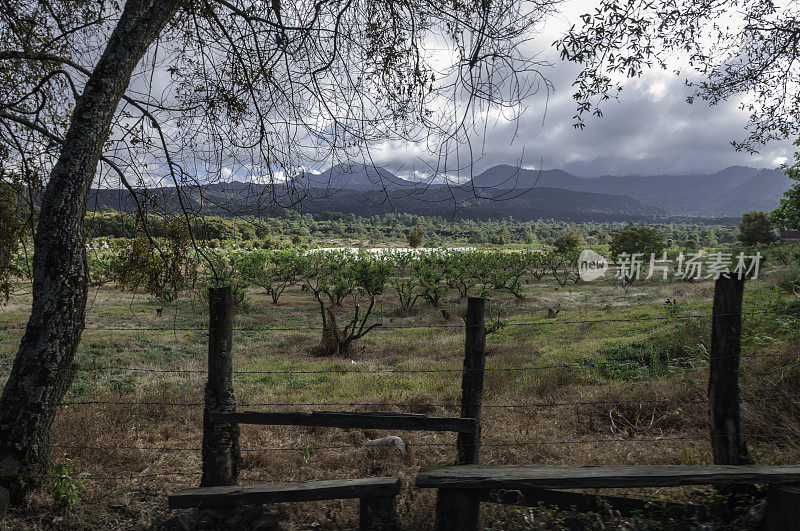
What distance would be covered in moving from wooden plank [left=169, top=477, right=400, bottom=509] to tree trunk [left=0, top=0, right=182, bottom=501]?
63.1 inches

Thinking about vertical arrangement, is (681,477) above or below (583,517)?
above

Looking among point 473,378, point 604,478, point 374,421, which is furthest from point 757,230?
point 374,421

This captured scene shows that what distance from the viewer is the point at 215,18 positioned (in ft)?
13.8

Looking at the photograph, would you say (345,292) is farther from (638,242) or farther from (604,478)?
(638,242)

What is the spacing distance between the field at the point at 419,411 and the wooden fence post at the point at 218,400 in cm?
29

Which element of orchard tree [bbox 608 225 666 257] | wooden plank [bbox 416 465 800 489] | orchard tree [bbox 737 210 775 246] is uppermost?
orchard tree [bbox 737 210 775 246]

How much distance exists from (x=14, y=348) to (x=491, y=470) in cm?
1661

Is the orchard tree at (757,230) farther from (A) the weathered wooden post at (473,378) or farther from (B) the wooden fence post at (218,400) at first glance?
(B) the wooden fence post at (218,400)

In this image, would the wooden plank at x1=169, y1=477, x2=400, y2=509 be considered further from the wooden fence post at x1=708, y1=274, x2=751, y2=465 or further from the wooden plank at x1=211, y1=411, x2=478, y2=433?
the wooden fence post at x1=708, y1=274, x2=751, y2=465

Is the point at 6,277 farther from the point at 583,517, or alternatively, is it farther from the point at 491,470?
the point at 583,517

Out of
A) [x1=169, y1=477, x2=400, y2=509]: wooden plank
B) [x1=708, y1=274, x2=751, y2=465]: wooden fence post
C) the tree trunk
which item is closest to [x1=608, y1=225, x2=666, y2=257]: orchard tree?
[x1=708, y1=274, x2=751, y2=465]: wooden fence post

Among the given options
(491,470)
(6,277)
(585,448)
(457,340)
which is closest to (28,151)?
(6,277)

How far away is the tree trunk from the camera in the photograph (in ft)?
11.3

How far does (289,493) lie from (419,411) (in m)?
4.51
